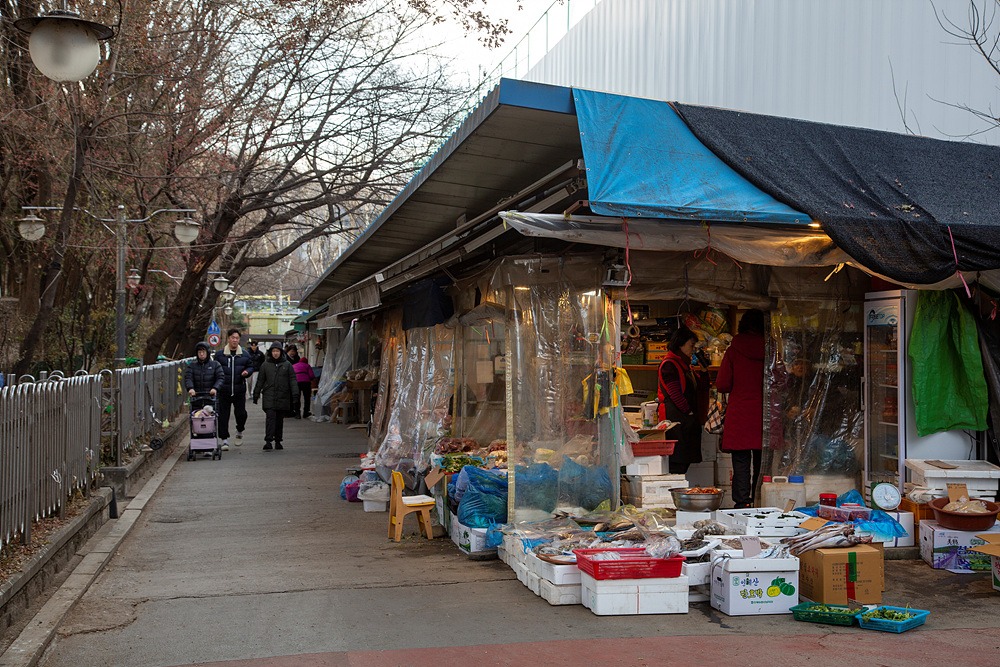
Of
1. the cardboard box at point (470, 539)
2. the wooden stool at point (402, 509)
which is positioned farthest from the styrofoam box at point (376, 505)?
the cardboard box at point (470, 539)

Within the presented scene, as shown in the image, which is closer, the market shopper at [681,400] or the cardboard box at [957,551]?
the cardboard box at [957,551]

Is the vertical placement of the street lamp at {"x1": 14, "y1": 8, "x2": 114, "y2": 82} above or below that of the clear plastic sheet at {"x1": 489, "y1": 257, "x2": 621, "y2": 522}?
above

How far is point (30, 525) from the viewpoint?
6.67 meters

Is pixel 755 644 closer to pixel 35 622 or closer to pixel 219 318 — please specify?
pixel 35 622

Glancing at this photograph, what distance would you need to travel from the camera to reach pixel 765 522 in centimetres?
721

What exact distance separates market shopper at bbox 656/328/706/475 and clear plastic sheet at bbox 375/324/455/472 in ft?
8.94

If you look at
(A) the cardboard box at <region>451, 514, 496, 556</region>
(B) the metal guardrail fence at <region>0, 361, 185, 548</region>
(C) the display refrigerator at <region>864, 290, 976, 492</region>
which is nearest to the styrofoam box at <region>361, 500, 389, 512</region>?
(A) the cardboard box at <region>451, 514, 496, 556</region>

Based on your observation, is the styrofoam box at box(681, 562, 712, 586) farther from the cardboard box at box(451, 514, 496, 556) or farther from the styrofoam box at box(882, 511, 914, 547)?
the styrofoam box at box(882, 511, 914, 547)

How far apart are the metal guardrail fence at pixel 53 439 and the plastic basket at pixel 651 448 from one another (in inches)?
205

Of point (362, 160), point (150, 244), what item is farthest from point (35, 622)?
point (150, 244)

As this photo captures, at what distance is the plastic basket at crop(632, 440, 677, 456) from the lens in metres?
8.30

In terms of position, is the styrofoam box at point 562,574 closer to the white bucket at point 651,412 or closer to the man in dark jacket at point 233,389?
the white bucket at point 651,412

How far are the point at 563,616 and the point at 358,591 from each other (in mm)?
1688

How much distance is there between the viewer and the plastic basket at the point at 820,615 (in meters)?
5.78
